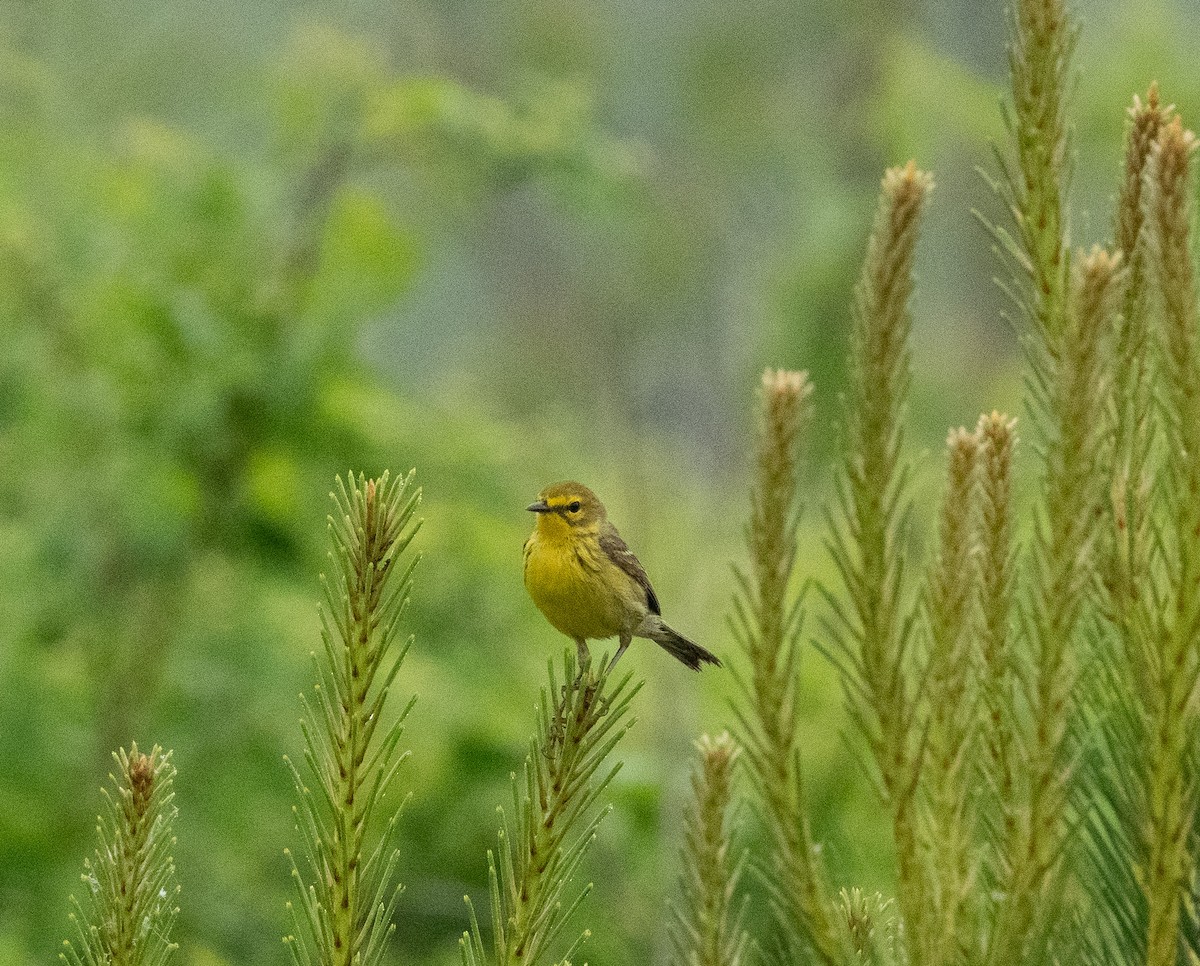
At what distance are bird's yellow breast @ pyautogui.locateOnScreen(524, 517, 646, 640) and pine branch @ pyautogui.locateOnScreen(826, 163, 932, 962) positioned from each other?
1.32 m

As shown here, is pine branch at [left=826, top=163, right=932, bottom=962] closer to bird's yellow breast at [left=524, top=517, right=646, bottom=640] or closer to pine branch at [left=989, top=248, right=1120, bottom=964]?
pine branch at [left=989, top=248, right=1120, bottom=964]

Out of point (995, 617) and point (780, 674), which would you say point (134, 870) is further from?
point (995, 617)

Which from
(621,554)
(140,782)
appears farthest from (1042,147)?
(621,554)

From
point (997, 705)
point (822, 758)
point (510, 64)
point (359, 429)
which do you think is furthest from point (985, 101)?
point (997, 705)

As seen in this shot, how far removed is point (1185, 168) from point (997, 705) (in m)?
0.49

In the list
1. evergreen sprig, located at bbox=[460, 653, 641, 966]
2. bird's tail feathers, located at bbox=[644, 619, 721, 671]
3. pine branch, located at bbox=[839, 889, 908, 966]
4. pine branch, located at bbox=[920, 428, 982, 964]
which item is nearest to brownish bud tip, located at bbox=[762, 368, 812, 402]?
pine branch, located at bbox=[920, 428, 982, 964]

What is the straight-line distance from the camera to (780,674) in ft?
4.34

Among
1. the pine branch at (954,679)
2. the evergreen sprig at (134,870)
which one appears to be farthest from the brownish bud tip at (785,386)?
the evergreen sprig at (134,870)

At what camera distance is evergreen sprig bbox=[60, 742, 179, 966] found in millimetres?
1144

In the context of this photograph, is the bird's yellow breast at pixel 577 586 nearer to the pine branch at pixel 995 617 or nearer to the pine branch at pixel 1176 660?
the pine branch at pixel 995 617

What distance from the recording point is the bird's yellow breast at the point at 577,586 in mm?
2584

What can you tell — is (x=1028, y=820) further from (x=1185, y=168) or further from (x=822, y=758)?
(x=822, y=758)

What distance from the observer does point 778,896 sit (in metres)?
1.28

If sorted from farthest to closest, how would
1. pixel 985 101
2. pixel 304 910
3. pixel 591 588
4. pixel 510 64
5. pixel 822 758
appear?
pixel 510 64, pixel 985 101, pixel 822 758, pixel 591 588, pixel 304 910
